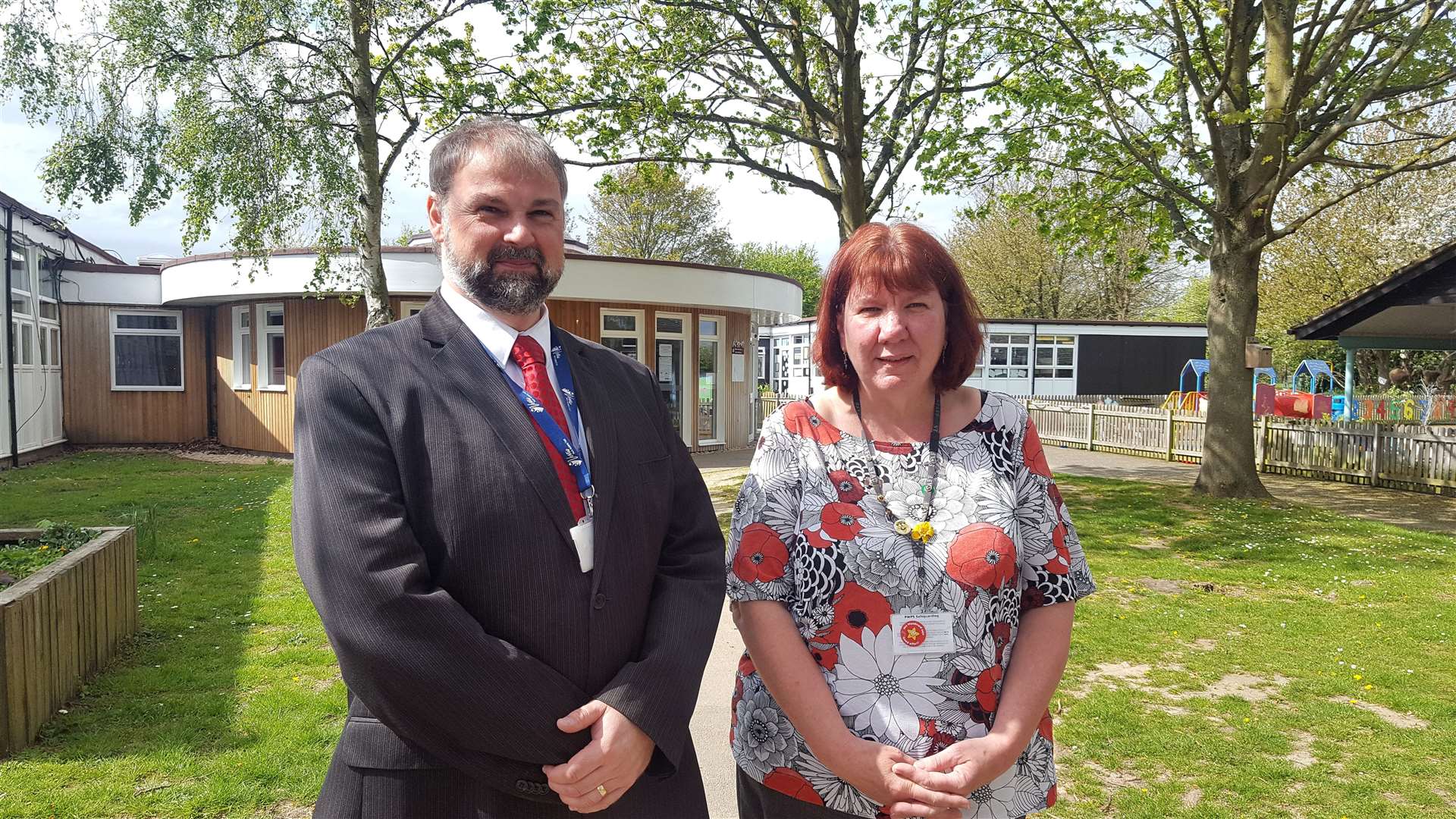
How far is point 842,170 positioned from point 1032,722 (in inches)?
443

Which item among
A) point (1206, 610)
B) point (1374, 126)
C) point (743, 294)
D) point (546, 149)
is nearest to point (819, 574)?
point (546, 149)

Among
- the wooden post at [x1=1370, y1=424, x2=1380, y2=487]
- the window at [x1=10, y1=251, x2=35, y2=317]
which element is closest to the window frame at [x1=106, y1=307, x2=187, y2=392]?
the window at [x1=10, y1=251, x2=35, y2=317]

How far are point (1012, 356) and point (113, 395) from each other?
27.7 m

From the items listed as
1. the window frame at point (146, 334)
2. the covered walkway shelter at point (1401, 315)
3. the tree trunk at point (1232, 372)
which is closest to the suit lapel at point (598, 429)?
the tree trunk at point (1232, 372)

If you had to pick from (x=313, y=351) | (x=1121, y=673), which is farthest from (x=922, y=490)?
(x=313, y=351)

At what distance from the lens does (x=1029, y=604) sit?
2168 mm

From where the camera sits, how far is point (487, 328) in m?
2.04

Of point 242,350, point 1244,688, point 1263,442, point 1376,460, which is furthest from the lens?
point 242,350

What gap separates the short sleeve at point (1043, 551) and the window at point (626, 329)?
16.3 metres

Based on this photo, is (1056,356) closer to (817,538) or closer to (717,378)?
(717,378)

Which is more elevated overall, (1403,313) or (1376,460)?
(1403,313)

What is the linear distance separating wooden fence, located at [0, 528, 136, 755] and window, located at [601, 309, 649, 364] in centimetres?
1267

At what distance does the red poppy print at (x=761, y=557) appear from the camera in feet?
6.94

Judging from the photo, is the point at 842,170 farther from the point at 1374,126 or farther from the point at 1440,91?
the point at 1374,126
